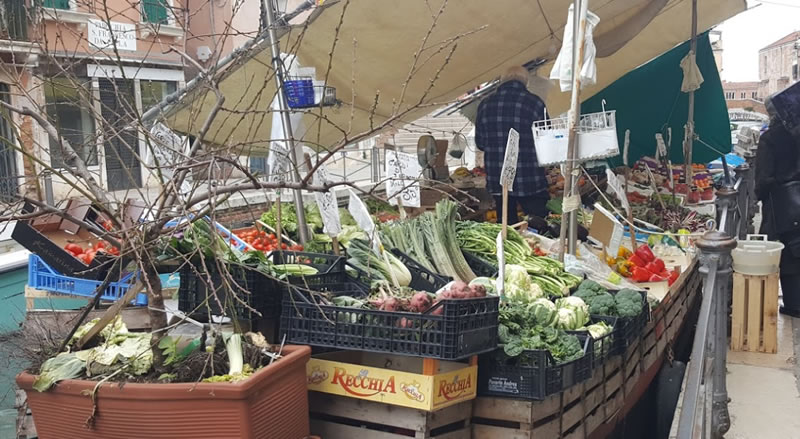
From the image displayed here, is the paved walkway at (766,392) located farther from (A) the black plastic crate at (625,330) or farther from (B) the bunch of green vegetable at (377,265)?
(B) the bunch of green vegetable at (377,265)

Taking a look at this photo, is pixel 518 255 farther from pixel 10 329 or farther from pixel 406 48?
pixel 10 329

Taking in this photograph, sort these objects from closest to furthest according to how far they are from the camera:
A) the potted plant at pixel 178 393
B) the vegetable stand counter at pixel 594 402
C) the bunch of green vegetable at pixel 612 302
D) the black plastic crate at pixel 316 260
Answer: the potted plant at pixel 178 393, the vegetable stand counter at pixel 594 402, the black plastic crate at pixel 316 260, the bunch of green vegetable at pixel 612 302

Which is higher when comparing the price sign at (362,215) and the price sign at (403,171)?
the price sign at (403,171)

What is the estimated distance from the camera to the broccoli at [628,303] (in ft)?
14.5

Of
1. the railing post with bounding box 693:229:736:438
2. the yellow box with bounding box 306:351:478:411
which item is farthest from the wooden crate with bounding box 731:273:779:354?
the yellow box with bounding box 306:351:478:411

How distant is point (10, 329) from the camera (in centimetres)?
574

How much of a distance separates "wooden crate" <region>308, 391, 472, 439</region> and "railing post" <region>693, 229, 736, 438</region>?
48.9 inches

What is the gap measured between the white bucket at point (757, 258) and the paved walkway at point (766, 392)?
732 millimetres

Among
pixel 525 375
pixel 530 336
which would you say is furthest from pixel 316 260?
pixel 525 375

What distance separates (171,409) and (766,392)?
4235 millimetres

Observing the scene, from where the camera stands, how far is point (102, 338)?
346cm

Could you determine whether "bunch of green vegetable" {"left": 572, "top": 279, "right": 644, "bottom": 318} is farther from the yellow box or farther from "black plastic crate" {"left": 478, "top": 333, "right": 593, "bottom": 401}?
the yellow box

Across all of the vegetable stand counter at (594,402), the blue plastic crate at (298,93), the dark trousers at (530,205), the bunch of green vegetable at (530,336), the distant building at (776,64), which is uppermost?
the distant building at (776,64)

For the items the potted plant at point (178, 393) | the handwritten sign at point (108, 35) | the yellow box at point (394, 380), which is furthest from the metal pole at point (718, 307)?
the handwritten sign at point (108, 35)
